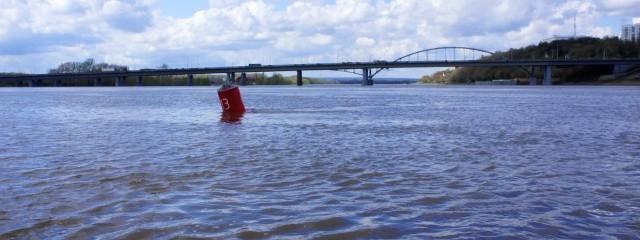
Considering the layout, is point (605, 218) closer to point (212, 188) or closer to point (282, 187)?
point (282, 187)

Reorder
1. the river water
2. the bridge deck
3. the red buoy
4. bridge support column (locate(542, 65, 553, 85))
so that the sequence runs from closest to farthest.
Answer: the river water → the red buoy → the bridge deck → bridge support column (locate(542, 65, 553, 85))

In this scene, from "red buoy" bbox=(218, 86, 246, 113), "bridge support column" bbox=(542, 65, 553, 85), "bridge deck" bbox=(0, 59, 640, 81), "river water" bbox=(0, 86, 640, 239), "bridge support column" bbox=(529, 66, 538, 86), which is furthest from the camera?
"bridge support column" bbox=(529, 66, 538, 86)

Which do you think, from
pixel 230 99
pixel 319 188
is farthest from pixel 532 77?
pixel 319 188

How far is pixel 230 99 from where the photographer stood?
126 feet

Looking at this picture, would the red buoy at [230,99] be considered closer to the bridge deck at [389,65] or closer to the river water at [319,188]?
the river water at [319,188]

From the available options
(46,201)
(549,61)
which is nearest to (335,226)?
(46,201)

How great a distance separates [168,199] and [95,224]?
5.80ft

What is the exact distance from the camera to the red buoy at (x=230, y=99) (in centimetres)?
3800

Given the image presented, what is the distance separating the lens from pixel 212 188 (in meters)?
10.9

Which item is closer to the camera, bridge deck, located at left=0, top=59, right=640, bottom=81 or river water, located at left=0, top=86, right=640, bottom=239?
river water, located at left=0, top=86, right=640, bottom=239

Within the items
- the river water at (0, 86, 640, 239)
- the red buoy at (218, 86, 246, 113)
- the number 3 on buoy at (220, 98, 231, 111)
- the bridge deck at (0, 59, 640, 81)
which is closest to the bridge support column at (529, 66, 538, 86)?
the bridge deck at (0, 59, 640, 81)

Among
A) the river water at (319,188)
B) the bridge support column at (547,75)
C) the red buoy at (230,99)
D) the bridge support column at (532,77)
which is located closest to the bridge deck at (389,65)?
the bridge support column at (547,75)

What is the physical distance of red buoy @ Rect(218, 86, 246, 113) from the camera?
38.0 metres

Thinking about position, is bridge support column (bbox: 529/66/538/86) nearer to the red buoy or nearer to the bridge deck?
the bridge deck
